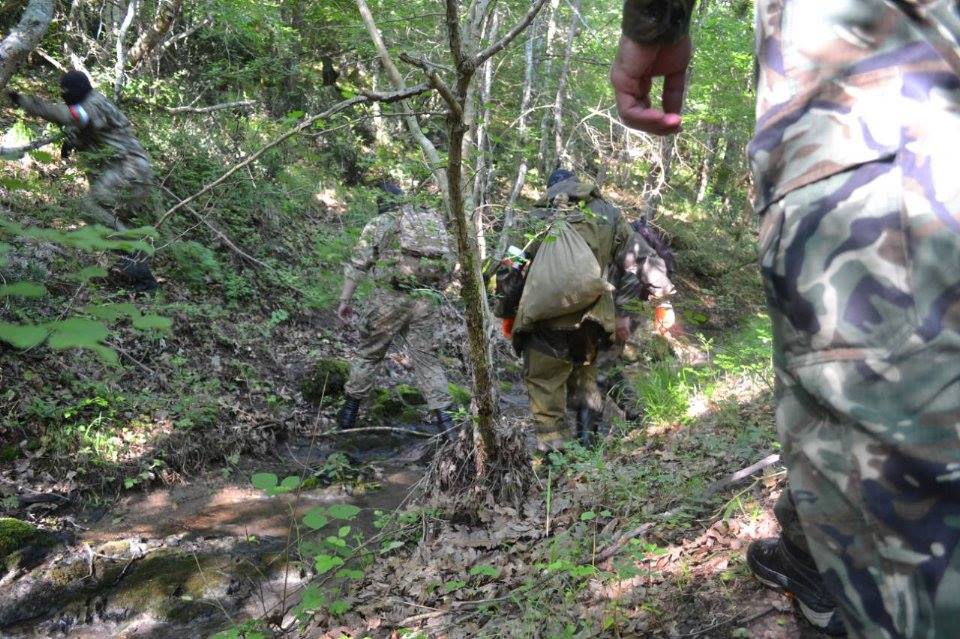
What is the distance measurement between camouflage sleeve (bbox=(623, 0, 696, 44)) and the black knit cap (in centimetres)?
659

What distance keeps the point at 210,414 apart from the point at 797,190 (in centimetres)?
593

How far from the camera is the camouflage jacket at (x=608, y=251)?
500cm

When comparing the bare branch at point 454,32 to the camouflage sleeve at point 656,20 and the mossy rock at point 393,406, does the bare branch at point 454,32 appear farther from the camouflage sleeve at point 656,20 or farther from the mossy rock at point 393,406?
the mossy rock at point 393,406

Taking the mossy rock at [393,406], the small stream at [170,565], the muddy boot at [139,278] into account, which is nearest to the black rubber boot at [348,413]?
the mossy rock at [393,406]

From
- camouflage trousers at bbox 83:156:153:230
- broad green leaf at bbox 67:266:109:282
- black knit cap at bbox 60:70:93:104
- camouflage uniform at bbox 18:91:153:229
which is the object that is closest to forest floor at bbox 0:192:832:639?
camouflage trousers at bbox 83:156:153:230

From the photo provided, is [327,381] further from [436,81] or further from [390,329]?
[436,81]

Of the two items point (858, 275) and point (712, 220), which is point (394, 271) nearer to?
point (858, 275)

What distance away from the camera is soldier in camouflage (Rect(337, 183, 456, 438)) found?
224 inches

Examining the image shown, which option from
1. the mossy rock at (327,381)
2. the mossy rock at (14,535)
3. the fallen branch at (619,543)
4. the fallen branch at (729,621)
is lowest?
the mossy rock at (327,381)

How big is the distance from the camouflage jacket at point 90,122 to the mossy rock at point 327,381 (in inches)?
120

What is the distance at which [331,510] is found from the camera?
2.98 meters

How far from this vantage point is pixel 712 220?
20.5 m

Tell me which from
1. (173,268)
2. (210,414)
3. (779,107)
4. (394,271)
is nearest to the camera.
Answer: (779,107)

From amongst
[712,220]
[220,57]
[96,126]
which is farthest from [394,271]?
[712,220]
